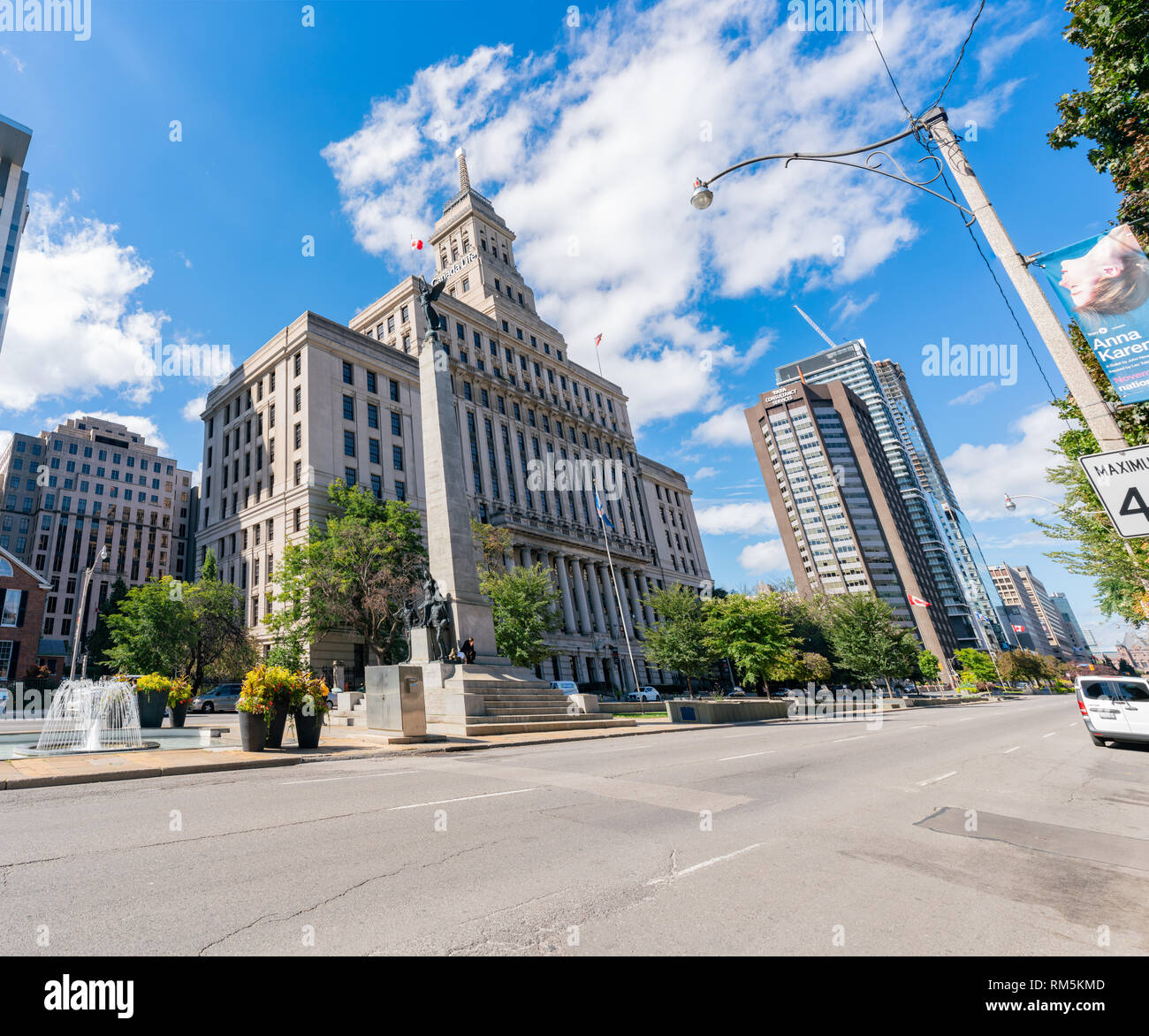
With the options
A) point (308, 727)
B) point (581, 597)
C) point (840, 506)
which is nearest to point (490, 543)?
point (581, 597)

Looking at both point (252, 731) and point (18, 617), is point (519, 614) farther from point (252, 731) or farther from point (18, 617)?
point (18, 617)

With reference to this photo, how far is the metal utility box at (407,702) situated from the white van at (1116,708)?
1679 cm

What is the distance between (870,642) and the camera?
5303 centimetres

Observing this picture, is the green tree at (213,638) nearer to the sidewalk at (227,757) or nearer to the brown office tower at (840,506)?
the sidewalk at (227,757)

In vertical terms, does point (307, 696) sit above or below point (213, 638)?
below

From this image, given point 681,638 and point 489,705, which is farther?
point 681,638

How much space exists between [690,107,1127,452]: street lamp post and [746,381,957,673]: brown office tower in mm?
128672

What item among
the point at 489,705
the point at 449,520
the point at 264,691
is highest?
the point at 449,520

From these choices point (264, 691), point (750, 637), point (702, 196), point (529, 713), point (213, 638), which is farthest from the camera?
point (750, 637)

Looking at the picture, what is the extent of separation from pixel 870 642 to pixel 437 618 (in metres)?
44.5

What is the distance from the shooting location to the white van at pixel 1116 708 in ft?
48.3
